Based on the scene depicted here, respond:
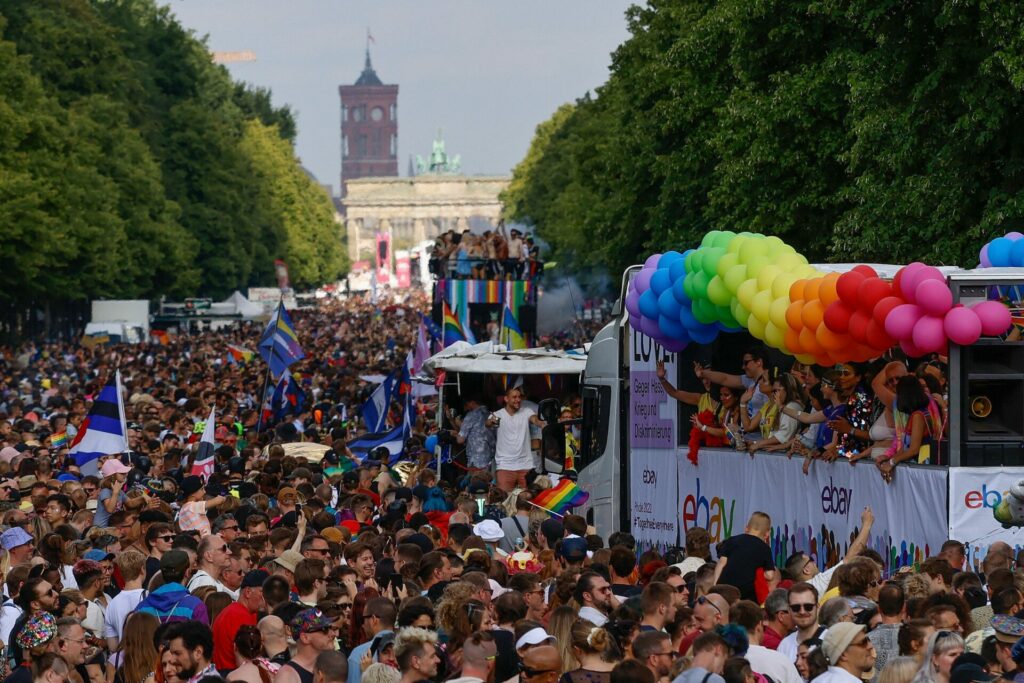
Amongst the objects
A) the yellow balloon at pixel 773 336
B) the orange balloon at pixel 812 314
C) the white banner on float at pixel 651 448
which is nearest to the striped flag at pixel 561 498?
the white banner on float at pixel 651 448

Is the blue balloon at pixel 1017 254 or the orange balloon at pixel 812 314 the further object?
the blue balloon at pixel 1017 254

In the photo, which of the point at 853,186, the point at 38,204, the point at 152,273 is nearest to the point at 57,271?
the point at 38,204

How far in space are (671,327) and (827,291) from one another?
252 centimetres

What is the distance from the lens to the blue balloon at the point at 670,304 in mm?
16109

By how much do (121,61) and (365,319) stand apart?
20717 mm

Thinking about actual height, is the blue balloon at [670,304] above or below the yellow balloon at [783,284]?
below

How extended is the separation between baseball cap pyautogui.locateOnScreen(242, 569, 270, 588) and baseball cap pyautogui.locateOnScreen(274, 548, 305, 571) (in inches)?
22.1

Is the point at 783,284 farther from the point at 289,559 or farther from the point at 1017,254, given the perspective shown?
the point at 289,559

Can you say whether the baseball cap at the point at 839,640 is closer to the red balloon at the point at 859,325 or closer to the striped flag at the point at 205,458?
the red balloon at the point at 859,325

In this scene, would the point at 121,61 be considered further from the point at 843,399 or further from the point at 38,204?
the point at 843,399

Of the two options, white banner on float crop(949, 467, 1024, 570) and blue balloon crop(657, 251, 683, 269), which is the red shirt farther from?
blue balloon crop(657, 251, 683, 269)

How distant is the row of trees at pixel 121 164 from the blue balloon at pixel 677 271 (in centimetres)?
3853

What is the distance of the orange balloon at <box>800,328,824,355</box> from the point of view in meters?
14.0

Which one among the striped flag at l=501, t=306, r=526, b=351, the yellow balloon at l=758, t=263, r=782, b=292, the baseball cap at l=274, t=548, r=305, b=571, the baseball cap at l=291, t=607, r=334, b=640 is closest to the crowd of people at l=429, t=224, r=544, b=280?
the striped flag at l=501, t=306, r=526, b=351
